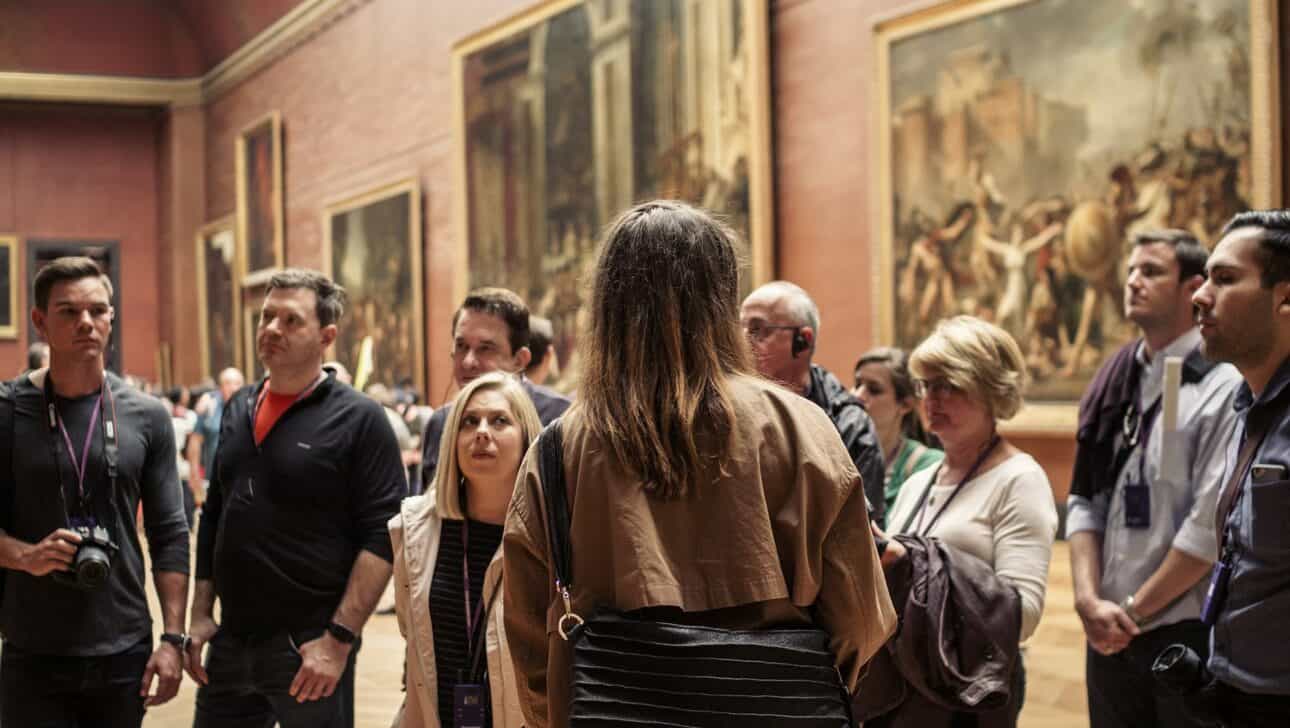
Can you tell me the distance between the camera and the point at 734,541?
227 centimetres

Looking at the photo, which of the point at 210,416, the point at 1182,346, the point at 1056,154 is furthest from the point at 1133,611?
the point at 210,416

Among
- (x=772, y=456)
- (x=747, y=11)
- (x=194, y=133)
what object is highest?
(x=194, y=133)

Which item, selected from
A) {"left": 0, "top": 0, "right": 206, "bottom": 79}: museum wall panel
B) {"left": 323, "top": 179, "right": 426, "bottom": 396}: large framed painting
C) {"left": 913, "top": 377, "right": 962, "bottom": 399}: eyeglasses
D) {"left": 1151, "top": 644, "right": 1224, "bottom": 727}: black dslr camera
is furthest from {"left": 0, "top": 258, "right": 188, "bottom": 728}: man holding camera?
{"left": 0, "top": 0, "right": 206, "bottom": 79}: museum wall panel

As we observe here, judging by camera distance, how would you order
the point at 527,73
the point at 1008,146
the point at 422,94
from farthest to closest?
the point at 422,94
the point at 527,73
the point at 1008,146

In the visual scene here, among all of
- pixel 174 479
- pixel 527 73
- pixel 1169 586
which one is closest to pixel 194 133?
pixel 527 73

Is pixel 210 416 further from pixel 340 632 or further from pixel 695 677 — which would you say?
pixel 695 677

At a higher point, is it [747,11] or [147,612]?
[747,11]

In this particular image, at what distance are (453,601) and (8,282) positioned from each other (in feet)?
82.7

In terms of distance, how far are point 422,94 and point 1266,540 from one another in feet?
52.4

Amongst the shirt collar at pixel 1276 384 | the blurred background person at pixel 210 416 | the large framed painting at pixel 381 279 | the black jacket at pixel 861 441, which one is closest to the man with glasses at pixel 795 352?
the black jacket at pixel 861 441

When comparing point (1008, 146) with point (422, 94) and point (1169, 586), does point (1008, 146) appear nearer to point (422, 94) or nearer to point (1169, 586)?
point (1169, 586)

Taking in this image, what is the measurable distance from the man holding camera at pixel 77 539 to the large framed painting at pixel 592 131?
675 centimetres

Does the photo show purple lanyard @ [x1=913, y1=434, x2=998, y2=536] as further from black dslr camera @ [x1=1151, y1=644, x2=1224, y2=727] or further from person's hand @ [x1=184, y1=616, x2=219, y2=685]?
person's hand @ [x1=184, y1=616, x2=219, y2=685]

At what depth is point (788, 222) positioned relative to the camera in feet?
38.5
